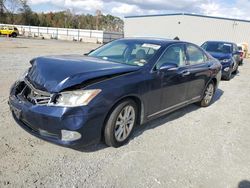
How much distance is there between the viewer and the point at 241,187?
3.27 meters

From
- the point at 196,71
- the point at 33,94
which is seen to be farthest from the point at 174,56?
the point at 33,94

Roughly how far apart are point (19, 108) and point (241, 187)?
306cm

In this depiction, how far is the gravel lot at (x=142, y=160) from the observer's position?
313 centimetres

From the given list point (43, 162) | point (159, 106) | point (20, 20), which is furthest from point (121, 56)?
point (20, 20)

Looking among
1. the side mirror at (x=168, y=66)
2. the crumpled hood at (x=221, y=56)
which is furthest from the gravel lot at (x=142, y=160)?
the crumpled hood at (x=221, y=56)

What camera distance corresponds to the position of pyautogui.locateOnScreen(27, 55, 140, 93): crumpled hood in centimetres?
336

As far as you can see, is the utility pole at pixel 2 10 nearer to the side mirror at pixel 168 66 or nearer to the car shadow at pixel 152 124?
the car shadow at pixel 152 124

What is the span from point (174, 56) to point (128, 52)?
34.7 inches

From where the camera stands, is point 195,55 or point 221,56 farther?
point 221,56

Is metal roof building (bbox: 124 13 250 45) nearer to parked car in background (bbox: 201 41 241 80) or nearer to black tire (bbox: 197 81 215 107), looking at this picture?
parked car in background (bbox: 201 41 241 80)

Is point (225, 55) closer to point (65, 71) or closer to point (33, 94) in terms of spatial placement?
point (65, 71)

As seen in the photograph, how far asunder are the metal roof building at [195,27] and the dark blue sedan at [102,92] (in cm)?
3521

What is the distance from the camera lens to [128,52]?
4777 mm

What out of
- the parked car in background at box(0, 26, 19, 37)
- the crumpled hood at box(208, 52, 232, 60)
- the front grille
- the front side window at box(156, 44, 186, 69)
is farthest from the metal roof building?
the front grille
